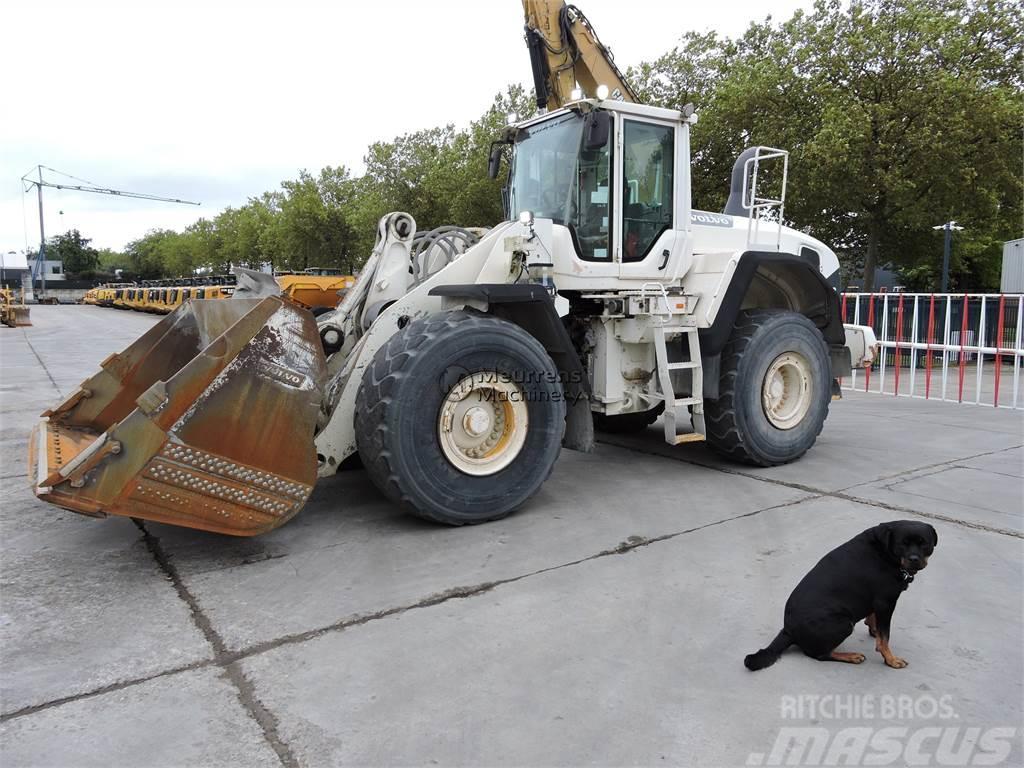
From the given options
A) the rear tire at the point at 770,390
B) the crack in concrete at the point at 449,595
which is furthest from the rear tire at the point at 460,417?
the rear tire at the point at 770,390

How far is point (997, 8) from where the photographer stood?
1565cm

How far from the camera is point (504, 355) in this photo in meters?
4.48

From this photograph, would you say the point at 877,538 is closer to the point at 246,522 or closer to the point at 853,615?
the point at 853,615

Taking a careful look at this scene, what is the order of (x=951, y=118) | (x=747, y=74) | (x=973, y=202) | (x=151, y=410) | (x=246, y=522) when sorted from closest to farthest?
(x=151, y=410) → (x=246, y=522) → (x=951, y=118) → (x=973, y=202) → (x=747, y=74)

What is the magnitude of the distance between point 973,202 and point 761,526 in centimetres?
1455

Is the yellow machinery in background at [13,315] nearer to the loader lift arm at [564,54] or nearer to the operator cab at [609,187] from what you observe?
the loader lift arm at [564,54]

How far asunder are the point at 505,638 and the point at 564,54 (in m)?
5.23

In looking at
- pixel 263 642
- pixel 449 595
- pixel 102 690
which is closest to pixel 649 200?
pixel 449 595

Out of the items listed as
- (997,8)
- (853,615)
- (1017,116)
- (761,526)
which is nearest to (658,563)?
(761,526)

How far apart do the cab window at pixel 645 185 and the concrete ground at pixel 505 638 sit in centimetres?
189

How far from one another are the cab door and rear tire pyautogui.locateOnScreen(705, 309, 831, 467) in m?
0.85

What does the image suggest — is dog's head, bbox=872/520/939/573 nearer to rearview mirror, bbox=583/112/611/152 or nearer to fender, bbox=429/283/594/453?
fender, bbox=429/283/594/453

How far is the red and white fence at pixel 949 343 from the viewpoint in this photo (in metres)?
9.34

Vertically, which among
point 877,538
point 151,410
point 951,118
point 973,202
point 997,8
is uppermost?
point 997,8
